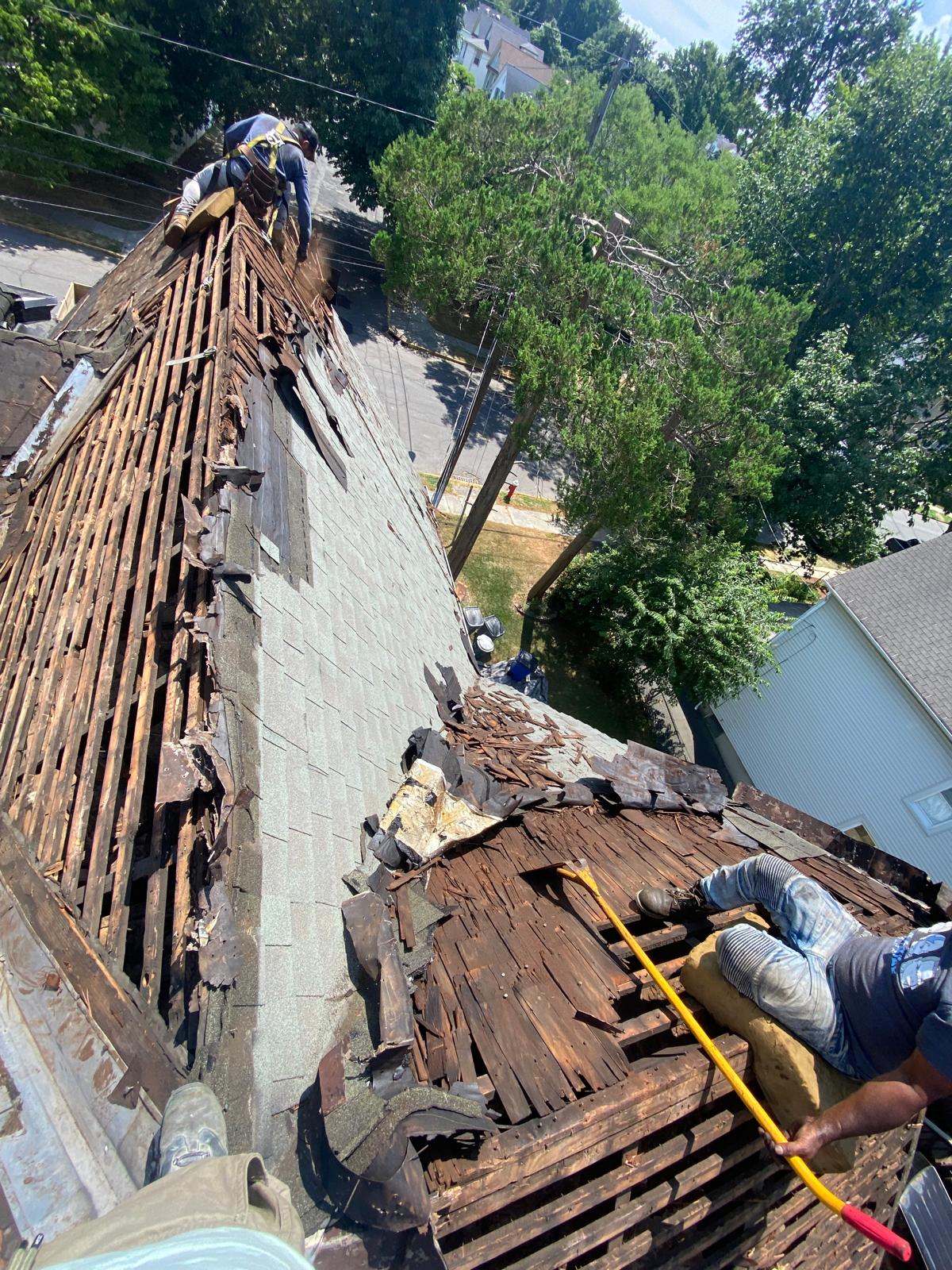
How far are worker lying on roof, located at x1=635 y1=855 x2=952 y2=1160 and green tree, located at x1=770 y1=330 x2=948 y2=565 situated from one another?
828 inches

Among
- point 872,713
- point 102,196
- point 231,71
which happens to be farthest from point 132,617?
point 231,71

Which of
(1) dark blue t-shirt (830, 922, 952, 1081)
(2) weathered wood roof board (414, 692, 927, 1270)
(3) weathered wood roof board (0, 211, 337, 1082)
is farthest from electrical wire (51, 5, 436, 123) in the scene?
(1) dark blue t-shirt (830, 922, 952, 1081)

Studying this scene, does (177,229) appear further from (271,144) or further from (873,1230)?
(873,1230)

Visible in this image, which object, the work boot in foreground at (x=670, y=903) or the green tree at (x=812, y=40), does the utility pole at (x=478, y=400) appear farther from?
the green tree at (x=812, y=40)

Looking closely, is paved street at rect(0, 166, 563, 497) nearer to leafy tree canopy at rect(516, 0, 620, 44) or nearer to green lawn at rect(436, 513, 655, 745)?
green lawn at rect(436, 513, 655, 745)

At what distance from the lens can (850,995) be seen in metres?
3.66

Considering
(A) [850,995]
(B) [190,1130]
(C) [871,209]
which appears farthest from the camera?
(C) [871,209]

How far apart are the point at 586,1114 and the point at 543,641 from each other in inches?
647

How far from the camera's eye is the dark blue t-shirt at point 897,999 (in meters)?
3.23

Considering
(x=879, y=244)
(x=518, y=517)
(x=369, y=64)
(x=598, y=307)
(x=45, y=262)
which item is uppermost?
(x=879, y=244)

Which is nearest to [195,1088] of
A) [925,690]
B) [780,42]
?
[925,690]

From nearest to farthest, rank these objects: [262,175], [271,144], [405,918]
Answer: [405,918]
[262,175]
[271,144]

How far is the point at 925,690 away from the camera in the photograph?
14.3 meters

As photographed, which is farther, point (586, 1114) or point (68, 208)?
point (68, 208)
